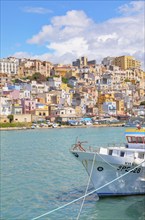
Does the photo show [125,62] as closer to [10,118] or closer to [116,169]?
[10,118]

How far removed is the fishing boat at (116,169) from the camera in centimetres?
1603

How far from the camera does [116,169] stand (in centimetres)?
1614

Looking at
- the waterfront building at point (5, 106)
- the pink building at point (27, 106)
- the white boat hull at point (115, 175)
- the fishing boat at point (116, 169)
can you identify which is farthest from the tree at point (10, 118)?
the white boat hull at point (115, 175)

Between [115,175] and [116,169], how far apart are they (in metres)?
0.28

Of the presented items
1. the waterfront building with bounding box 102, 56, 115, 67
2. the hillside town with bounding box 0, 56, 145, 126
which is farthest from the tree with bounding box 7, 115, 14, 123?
the waterfront building with bounding box 102, 56, 115, 67

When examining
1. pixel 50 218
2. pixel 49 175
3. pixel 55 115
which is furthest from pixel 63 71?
pixel 50 218

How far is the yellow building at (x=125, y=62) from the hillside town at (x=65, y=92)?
3.93m

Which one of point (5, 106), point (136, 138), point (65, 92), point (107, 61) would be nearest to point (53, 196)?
point (136, 138)

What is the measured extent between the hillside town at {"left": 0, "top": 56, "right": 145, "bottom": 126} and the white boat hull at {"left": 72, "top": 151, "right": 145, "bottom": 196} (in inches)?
2733

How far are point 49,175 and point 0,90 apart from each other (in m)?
74.1

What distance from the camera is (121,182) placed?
16219mm

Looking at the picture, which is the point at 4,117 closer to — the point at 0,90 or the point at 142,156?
the point at 0,90

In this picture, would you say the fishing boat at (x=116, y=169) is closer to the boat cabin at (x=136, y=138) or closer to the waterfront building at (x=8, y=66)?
the boat cabin at (x=136, y=138)

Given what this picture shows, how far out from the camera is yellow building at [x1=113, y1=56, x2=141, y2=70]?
16412cm
